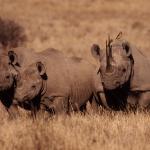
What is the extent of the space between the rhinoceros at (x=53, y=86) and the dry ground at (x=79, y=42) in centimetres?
70

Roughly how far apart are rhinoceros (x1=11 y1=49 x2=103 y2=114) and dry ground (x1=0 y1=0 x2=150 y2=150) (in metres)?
0.70

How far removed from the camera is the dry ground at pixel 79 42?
9086mm

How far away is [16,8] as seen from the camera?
36.0m

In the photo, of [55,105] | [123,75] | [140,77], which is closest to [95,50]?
[123,75]

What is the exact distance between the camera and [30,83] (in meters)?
12.2

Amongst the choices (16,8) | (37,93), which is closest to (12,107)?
(37,93)

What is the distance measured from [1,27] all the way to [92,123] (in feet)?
57.2

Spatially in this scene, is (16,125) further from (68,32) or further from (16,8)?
(16,8)

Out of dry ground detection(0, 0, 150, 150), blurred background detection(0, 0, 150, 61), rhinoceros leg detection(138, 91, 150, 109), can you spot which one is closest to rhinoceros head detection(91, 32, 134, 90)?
rhinoceros leg detection(138, 91, 150, 109)

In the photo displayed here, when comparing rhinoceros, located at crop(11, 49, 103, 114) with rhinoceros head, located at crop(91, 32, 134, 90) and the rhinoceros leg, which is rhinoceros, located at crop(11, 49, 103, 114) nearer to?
rhinoceros head, located at crop(91, 32, 134, 90)

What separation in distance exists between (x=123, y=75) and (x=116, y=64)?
237 mm

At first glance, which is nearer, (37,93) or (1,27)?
(37,93)

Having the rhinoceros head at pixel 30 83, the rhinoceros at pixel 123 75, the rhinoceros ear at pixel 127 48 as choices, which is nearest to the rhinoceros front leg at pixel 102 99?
the rhinoceros at pixel 123 75

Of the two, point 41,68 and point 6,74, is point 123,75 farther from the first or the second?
point 6,74
